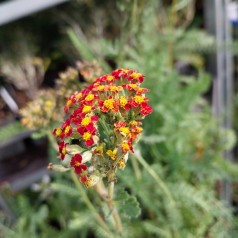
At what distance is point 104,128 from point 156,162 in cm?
47

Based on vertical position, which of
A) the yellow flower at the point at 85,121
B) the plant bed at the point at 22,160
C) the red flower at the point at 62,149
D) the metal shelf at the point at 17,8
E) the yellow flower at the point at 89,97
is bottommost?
the plant bed at the point at 22,160

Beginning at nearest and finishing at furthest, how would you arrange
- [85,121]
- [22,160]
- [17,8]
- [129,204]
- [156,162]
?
[85,121], [129,204], [17,8], [156,162], [22,160]

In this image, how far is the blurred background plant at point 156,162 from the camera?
82 cm

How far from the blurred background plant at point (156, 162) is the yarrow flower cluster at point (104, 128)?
0.59 ft

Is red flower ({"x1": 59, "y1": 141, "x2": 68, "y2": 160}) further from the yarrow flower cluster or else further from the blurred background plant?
the blurred background plant

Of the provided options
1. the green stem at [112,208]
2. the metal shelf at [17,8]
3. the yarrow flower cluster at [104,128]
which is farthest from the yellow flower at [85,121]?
the metal shelf at [17,8]

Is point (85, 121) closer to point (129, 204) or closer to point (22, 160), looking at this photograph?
point (129, 204)

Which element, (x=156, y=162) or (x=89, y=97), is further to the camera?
(x=156, y=162)

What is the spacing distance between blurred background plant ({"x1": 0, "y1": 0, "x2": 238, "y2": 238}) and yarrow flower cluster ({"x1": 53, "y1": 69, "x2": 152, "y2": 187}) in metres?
0.18

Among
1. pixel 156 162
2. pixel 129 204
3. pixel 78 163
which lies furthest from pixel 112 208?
pixel 156 162

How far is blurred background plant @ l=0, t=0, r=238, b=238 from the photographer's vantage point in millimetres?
823

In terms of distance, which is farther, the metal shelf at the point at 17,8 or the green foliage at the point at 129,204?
the metal shelf at the point at 17,8

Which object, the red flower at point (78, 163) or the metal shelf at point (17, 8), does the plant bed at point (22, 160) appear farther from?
the red flower at point (78, 163)

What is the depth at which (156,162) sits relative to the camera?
93 centimetres
